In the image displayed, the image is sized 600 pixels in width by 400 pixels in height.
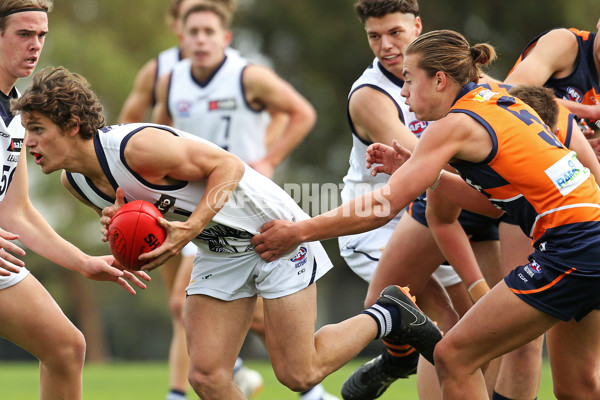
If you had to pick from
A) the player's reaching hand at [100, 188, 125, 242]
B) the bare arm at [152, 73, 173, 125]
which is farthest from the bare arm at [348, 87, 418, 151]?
the bare arm at [152, 73, 173, 125]

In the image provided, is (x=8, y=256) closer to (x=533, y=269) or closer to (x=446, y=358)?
(x=446, y=358)

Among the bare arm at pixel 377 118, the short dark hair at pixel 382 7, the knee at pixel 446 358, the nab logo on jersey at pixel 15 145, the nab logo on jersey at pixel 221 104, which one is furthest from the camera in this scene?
the nab logo on jersey at pixel 221 104

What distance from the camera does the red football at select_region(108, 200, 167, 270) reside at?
4.27 meters

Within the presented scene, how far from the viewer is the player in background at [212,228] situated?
14.4 feet

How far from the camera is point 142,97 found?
856 cm

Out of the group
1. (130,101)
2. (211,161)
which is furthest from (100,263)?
(130,101)

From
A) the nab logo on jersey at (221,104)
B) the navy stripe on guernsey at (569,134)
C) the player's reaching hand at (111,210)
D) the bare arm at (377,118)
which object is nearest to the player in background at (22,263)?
the player's reaching hand at (111,210)

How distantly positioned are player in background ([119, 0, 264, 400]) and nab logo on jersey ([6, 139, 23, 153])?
97.0 inches

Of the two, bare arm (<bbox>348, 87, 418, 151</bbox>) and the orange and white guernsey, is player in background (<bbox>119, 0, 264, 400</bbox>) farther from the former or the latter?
the orange and white guernsey

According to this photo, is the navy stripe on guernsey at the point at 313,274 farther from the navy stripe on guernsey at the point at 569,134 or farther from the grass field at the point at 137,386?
the grass field at the point at 137,386

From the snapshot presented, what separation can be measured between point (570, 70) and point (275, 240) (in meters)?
2.23

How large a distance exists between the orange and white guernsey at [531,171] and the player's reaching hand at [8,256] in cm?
237

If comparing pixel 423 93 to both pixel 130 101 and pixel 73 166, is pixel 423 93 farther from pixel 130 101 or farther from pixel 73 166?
pixel 130 101

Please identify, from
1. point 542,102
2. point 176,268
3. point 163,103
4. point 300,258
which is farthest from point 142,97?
point 542,102
